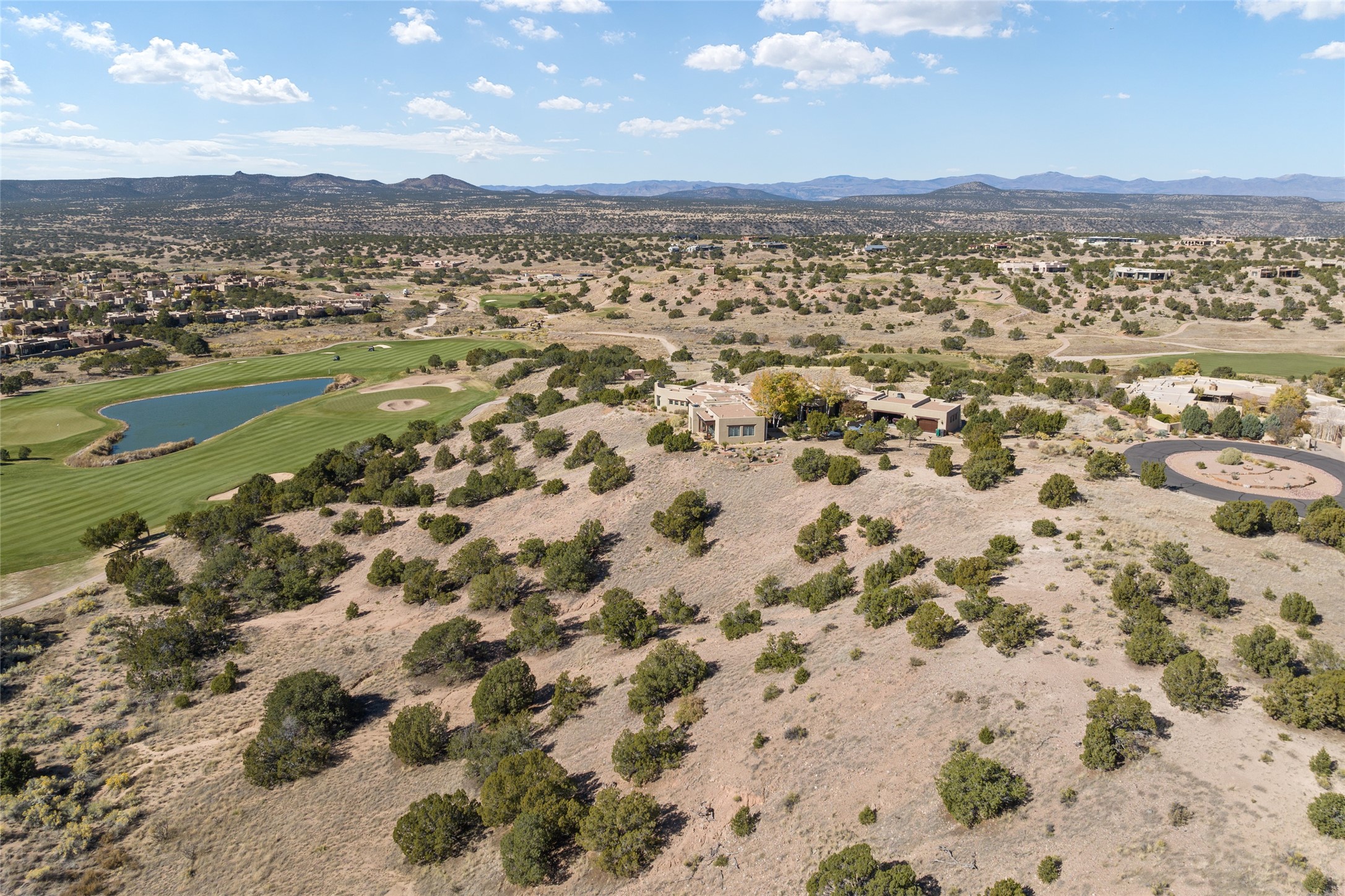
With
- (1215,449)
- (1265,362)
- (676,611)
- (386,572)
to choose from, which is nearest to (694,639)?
(676,611)

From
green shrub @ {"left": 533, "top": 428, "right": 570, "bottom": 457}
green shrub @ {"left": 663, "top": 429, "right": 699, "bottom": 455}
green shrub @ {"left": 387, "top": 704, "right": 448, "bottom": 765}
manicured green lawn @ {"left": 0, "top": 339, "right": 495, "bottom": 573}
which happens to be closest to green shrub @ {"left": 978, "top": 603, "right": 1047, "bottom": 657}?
green shrub @ {"left": 387, "top": 704, "right": 448, "bottom": 765}

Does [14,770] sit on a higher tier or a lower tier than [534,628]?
lower

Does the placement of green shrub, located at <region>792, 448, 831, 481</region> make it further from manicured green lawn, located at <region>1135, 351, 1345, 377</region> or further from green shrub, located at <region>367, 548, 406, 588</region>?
manicured green lawn, located at <region>1135, 351, 1345, 377</region>

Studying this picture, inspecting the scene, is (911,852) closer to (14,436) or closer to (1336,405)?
(1336,405)

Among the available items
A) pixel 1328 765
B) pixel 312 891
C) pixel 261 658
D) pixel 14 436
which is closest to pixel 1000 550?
pixel 1328 765

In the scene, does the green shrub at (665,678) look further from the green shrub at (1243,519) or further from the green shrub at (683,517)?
the green shrub at (1243,519)

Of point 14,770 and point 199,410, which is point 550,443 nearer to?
point 14,770
